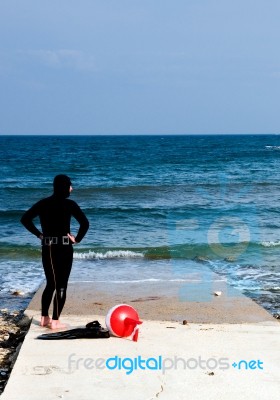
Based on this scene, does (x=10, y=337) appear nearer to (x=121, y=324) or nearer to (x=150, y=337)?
(x=121, y=324)

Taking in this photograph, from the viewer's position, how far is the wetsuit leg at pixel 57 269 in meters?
7.09

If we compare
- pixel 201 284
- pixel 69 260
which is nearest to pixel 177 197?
pixel 201 284

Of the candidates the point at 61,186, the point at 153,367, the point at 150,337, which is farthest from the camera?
the point at 61,186

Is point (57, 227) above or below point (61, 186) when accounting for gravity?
below

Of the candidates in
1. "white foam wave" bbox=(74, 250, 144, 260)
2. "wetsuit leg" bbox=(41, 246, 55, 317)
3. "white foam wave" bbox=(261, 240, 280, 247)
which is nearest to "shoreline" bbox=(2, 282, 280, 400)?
"wetsuit leg" bbox=(41, 246, 55, 317)

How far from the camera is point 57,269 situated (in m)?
7.14

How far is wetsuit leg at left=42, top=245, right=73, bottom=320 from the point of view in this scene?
709cm

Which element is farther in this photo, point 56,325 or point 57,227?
point 56,325

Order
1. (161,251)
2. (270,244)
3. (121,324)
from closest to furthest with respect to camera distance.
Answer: (121,324), (161,251), (270,244)

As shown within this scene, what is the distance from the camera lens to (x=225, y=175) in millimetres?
40219

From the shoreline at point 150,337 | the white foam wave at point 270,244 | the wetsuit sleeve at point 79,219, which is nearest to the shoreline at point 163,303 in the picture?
the shoreline at point 150,337

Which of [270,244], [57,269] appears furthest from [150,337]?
[270,244]

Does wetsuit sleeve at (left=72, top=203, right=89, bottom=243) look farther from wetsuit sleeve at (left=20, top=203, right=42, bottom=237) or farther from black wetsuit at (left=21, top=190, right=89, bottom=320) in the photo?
wetsuit sleeve at (left=20, top=203, right=42, bottom=237)

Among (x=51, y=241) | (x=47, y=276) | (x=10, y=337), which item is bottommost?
(x=10, y=337)
